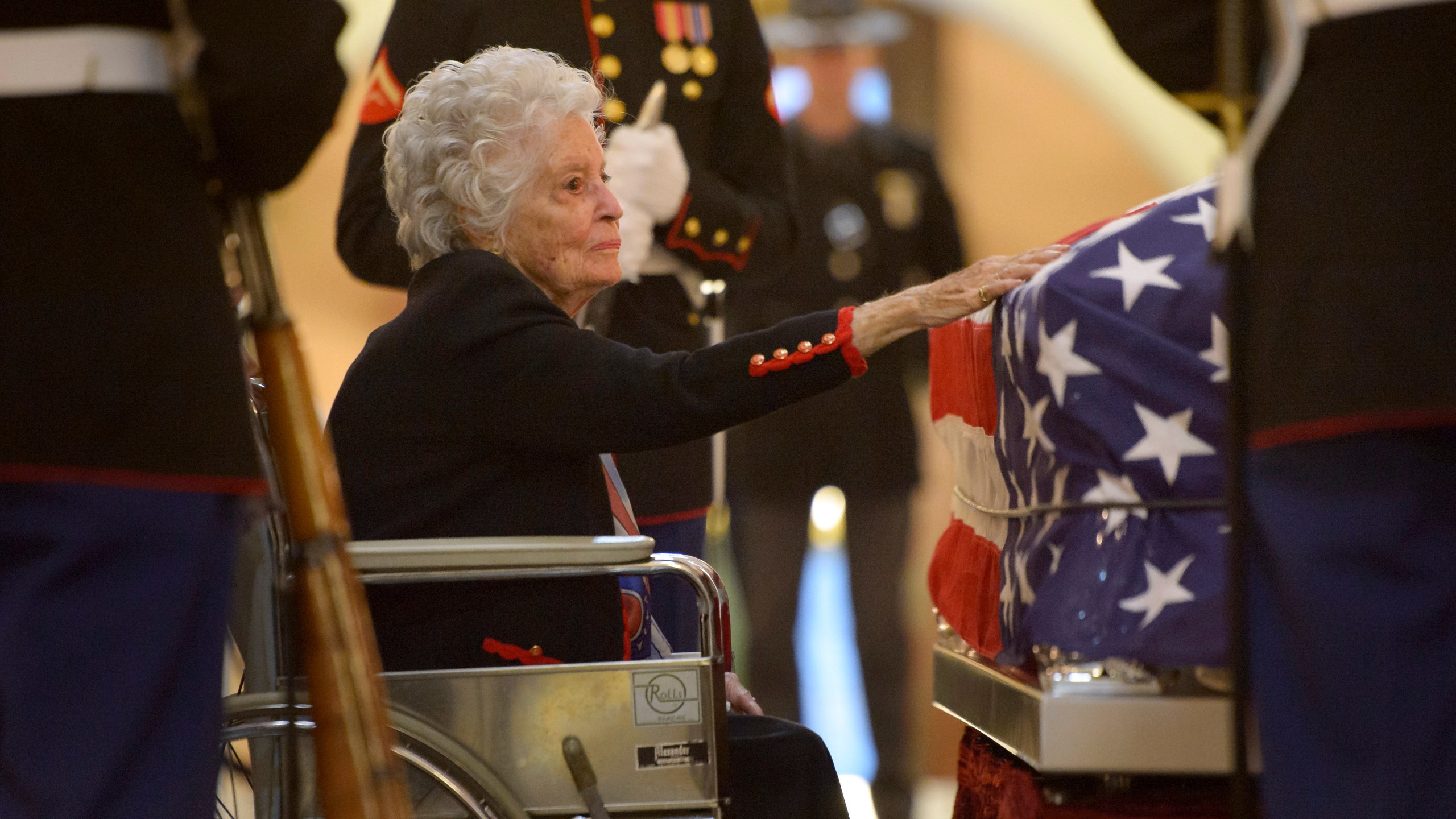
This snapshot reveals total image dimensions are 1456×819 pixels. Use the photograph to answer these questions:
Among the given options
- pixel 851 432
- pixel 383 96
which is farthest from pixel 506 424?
pixel 851 432

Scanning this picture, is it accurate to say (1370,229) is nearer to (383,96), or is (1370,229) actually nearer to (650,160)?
(650,160)

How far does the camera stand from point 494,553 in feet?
5.19

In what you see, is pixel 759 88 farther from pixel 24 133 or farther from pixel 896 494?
pixel 24 133

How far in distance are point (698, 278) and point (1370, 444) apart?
4.86 feet

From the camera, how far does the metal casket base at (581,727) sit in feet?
5.31

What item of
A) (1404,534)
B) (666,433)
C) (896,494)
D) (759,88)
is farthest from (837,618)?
(1404,534)

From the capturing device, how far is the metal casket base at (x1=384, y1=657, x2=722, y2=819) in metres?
1.62

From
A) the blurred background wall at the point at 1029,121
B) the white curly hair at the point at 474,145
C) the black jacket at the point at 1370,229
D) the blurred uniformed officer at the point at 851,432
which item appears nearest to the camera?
the black jacket at the point at 1370,229

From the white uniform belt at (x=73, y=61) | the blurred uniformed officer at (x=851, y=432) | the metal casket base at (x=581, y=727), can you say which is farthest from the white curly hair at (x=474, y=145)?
the blurred uniformed officer at (x=851, y=432)

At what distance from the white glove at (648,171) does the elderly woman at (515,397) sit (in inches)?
15.3

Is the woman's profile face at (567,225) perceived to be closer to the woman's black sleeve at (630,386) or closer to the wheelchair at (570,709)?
the woman's black sleeve at (630,386)

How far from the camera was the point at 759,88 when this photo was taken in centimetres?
258

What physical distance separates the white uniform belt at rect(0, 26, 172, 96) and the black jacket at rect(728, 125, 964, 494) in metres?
2.37

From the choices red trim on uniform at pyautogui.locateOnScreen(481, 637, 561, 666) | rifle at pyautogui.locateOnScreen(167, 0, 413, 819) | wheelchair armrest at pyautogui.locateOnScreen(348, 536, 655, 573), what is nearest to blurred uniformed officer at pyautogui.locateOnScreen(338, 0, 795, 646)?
red trim on uniform at pyautogui.locateOnScreen(481, 637, 561, 666)
